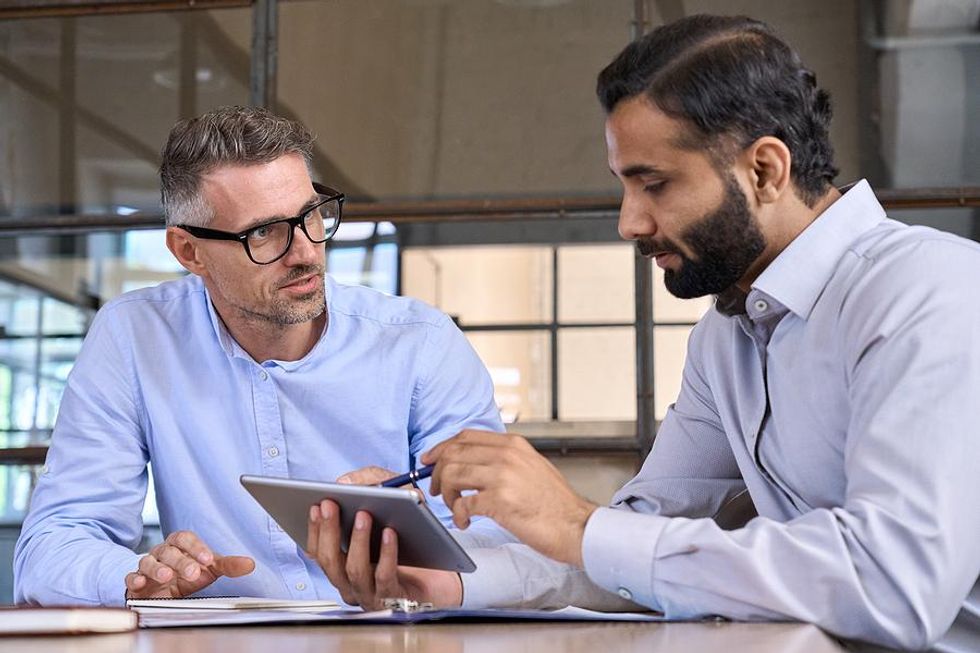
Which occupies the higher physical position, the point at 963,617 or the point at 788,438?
the point at 788,438

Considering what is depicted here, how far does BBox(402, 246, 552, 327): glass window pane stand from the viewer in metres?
3.38

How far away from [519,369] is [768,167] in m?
1.89

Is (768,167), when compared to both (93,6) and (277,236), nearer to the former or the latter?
(277,236)

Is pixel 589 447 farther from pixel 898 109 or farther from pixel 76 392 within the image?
pixel 76 392

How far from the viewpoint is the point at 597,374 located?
11.1 feet

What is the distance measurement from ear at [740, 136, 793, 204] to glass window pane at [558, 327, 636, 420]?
1.83m

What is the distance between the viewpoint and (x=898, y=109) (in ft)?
10.8

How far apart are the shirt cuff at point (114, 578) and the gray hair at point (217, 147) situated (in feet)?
2.18

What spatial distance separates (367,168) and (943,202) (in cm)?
153

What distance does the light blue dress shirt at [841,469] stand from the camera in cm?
118

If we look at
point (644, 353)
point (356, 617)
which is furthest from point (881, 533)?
point (644, 353)

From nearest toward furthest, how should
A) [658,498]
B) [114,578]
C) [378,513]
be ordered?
1. [378,513]
2. [658,498]
3. [114,578]

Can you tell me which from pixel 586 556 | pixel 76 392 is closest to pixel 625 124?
pixel 586 556

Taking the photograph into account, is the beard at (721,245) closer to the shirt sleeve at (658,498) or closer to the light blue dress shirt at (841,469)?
the light blue dress shirt at (841,469)
